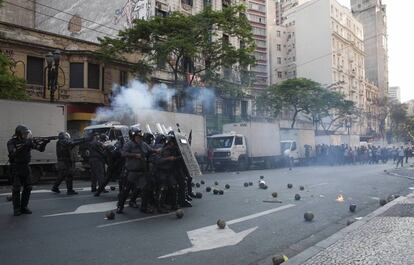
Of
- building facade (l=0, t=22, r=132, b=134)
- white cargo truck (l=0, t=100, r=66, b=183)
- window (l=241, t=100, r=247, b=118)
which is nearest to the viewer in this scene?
white cargo truck (l=0, t=100, r=66, b=183)

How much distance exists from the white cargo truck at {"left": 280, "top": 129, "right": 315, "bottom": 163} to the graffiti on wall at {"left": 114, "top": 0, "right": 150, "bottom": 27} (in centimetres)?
1443

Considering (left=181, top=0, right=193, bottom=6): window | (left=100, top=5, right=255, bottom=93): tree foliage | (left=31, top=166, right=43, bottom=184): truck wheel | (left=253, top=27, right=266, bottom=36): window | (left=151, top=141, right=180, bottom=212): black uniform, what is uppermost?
(left=253, top=27, right=266, bottom=36): window

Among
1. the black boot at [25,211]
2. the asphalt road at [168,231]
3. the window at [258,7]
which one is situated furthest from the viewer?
the window at [258,7]

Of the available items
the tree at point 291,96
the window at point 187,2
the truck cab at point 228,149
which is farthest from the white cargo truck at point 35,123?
the tree at point 291,96

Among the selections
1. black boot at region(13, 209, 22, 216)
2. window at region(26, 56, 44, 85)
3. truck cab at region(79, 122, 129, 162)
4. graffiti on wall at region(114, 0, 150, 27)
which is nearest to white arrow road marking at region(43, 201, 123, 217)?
black boot at region(13, 209, 22, 216)

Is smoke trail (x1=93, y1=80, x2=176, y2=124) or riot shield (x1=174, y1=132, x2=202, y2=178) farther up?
smoke trail (x1=93, y1=80, x2=176, y2=124)

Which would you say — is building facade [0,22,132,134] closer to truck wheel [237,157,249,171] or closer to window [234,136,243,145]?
window [234,136,243,145]

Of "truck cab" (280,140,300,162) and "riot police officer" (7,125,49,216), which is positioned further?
"truck cab" (280,140,300,162)

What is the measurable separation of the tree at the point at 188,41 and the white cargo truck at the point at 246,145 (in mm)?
4143

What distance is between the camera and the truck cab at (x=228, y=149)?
1104 inches

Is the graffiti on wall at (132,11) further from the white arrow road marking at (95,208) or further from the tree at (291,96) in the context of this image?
the white arrow road marking at (95,208)

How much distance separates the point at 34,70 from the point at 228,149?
13.5m

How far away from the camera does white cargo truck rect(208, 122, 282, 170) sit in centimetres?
2817

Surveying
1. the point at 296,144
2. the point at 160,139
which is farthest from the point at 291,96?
the point at 160,139
